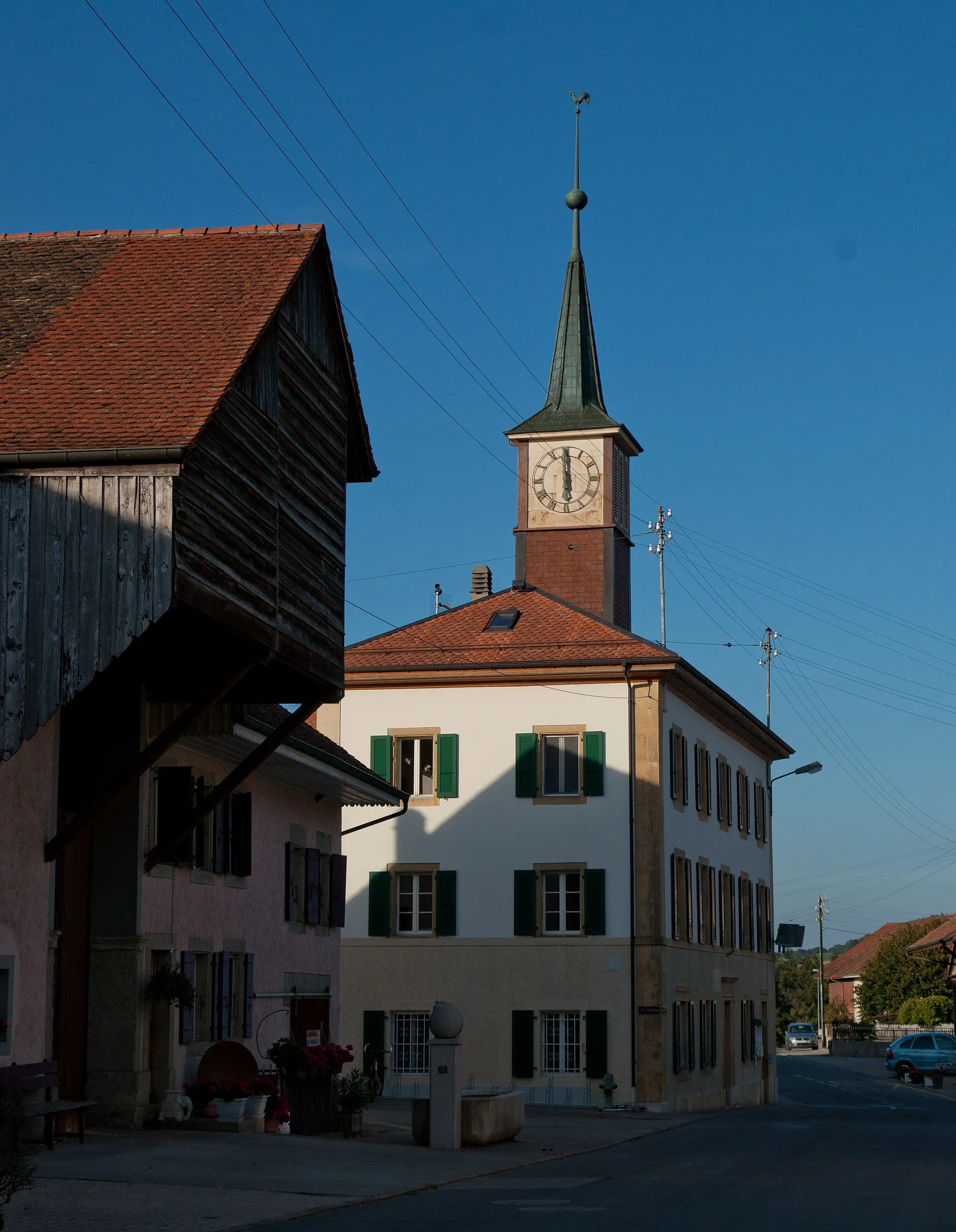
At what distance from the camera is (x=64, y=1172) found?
48.7 feet

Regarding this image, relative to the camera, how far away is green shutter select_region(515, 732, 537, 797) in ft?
125

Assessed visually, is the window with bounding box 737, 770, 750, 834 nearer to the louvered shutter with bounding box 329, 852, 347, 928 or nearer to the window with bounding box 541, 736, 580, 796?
the window with bounding box 541, 736, 580, 796

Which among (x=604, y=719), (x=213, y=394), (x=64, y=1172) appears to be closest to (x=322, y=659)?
(x=213, y=394)

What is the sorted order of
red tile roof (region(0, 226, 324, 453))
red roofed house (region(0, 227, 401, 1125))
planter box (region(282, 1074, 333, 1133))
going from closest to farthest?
red roofed house (region(0, 227, 401, 1125))
red tile roof (region(0, 226, 324, 453))
planter box (region(282, 1074, 333, 1133))

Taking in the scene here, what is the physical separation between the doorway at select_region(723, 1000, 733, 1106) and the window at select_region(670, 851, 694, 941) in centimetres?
514

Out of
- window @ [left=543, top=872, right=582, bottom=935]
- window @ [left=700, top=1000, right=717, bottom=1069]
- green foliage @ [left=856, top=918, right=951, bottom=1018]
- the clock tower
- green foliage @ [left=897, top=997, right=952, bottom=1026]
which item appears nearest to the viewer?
window @ [left=543, top=872, right=582, bottom=935]

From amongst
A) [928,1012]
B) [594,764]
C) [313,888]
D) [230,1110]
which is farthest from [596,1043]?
[928,1012]

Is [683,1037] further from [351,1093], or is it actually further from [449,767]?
[351,1093]

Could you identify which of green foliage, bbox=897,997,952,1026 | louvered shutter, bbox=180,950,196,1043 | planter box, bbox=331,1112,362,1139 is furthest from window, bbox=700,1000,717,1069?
green foliage, bbox=897,997,952,1026

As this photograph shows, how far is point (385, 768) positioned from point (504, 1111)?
1790cm

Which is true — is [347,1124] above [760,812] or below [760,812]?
below

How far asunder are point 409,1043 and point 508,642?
30.7ft

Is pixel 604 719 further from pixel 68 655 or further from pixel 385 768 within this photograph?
pixel 68 655

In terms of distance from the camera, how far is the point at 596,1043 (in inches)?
1431
